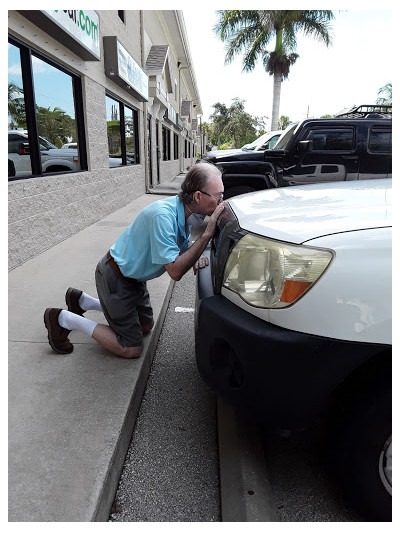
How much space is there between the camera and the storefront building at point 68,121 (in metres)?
4.86

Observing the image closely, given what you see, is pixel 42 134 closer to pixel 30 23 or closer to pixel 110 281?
pixel 30 23

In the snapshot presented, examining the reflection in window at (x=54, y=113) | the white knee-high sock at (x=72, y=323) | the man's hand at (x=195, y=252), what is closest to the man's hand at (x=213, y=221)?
the man's hand at (x=195, y=252)

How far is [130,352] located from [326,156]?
5.54 m

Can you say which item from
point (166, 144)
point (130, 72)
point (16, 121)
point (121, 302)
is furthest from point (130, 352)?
point (166, 144)

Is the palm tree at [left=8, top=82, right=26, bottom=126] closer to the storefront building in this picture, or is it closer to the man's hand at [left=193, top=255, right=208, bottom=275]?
the storefront building

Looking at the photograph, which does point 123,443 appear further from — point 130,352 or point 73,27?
point 73,27

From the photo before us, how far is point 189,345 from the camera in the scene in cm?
325

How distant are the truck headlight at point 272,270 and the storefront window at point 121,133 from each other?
7.88 metres

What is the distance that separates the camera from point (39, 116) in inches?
219

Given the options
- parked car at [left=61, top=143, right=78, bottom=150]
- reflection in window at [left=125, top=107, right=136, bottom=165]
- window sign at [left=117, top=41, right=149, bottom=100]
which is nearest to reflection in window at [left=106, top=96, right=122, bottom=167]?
window sign at [left=117, top=41, right=149, bottom=100]

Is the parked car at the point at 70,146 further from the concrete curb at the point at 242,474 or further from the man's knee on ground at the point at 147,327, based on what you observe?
the concrete curb at the point at 242,474

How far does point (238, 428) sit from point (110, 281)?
120 centimetres

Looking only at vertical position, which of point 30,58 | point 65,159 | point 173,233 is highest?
point 30,58
